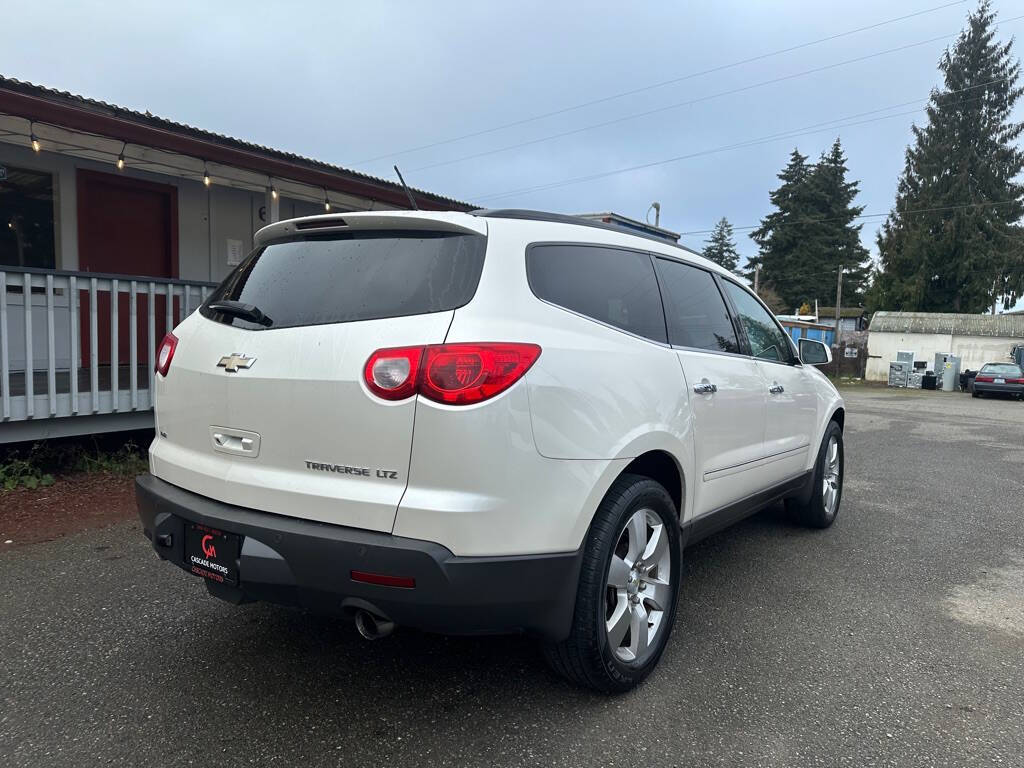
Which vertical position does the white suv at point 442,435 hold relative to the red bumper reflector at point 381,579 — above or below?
above

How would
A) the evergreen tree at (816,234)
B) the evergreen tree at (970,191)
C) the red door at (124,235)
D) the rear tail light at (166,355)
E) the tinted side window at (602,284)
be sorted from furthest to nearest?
the evergreen tree at (816,234) → the evergreen tree at (970,191) → the red door at (124,235) → the rear tail light at (166,355) → the tinted side window at (602,284)

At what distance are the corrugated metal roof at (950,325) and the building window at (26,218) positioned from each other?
110 feet

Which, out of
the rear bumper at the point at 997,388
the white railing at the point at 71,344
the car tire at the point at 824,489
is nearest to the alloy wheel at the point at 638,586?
the car tire at the point at 824,489

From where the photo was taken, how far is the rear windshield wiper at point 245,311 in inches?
97.7

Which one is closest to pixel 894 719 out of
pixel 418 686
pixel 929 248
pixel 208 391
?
pixel 418 686

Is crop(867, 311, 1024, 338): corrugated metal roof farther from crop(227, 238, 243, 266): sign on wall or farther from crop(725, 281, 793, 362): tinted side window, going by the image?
crop(725, 281, 793, 362): tinted side window

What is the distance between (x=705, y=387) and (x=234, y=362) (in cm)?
197

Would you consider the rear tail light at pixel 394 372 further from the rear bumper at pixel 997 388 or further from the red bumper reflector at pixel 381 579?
the rear bumper at pixel 997 388

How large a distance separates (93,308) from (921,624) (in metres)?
6.02

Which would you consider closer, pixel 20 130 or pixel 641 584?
pixel 641 584

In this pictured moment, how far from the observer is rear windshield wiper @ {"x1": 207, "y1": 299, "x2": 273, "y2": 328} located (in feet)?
8.14

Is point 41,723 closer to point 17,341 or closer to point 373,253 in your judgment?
point 373,253

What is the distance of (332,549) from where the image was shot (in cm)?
208

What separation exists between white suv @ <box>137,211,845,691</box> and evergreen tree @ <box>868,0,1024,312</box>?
144 feet
